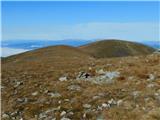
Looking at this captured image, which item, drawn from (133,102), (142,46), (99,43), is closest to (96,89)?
(133,102)

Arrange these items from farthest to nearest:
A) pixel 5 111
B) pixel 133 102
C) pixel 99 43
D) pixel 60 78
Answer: pixel 99 43 < pixel 60 78 < pixel 5 111 < pixel 133 102

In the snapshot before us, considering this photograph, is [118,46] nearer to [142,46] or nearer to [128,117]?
[142,46]

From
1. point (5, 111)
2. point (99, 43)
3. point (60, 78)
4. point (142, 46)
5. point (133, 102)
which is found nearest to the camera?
point (133, 102)

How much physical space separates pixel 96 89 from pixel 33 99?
3.40m

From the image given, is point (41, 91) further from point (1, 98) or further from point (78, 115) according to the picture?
point (78, 115)

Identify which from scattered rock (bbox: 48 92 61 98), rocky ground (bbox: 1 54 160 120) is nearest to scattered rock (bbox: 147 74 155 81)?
rocky ground (bbox: 1 54 160 120)

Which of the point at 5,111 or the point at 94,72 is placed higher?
the point at 94,72

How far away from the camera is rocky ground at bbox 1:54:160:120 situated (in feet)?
53.8

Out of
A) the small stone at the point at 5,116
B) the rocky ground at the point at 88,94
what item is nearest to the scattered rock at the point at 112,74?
the rocky ground at the point at 88,94

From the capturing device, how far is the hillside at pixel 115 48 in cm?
11215

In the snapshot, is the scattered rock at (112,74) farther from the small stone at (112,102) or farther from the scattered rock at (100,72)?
the small stone at (112,102)

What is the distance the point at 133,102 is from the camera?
16.9 m

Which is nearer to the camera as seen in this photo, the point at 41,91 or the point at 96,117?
the point at 96,117

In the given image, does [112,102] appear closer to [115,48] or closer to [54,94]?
[54,94]
